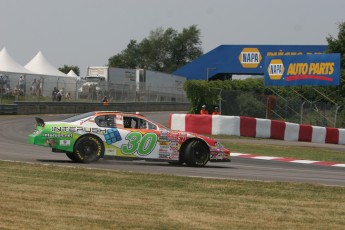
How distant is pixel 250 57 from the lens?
56.9 meters

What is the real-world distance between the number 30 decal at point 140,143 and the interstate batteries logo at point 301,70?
67.2ft

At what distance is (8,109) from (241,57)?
2252 centimetres

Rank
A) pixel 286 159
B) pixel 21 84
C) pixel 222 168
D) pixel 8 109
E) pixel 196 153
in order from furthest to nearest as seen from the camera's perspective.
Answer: pixel 21 84 → pixel 8 109 → pixel 286 159 → pixel 222 168 → pixel 196 153

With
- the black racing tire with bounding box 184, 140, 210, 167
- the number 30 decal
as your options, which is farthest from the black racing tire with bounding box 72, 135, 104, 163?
the black racing tire with bounding box 184, 140, 210, 167

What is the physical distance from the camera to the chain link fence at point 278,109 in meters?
31.6

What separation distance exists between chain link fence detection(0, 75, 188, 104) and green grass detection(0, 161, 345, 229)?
3049 centimetres

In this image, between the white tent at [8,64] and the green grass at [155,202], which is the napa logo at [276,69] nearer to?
the white tent at [8,64]

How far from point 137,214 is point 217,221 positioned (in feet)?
3.03

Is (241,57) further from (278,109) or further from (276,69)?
(278,109)

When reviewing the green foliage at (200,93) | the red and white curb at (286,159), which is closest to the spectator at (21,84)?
the green foliage at (200,93)

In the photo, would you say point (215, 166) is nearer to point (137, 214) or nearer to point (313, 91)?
point (137, 214)

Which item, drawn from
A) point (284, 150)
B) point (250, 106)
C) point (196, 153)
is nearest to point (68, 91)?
point (250, 106)

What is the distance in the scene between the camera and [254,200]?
33.0 ft

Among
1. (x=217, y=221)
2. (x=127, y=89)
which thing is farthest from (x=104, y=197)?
(x=127, y=89)
